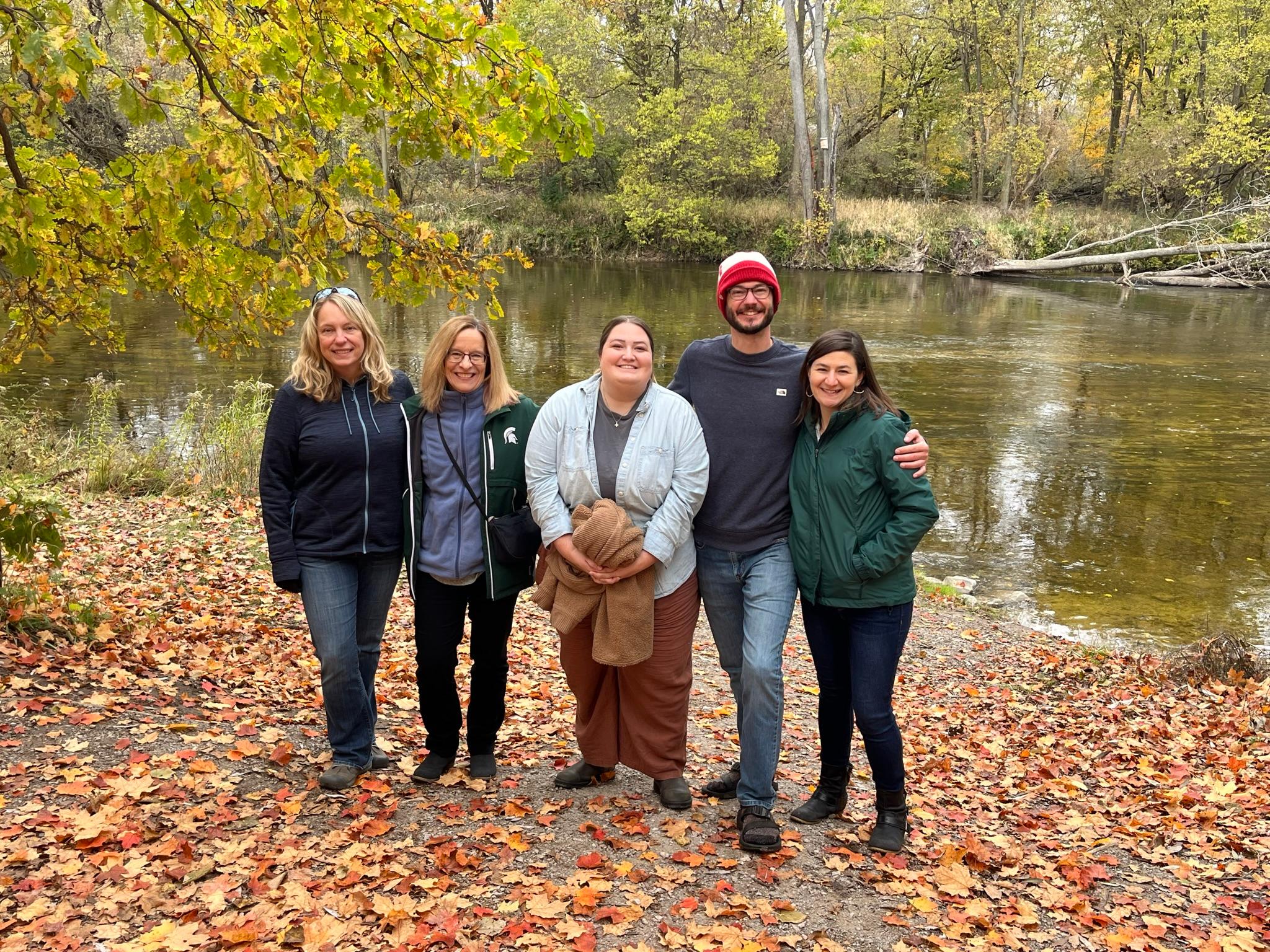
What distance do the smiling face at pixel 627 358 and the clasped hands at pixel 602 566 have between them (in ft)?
2.09

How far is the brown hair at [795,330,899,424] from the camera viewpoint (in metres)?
3.68

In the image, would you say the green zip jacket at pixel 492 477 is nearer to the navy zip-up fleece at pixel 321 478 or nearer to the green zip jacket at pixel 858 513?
the navy zip-up fleece at pixel 321 478

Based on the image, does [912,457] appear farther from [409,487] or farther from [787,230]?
[787,230]

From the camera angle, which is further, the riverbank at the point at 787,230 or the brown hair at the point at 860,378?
the riverbank at the point at 787,230

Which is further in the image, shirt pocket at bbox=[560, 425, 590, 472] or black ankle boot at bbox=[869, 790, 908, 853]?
black ankle boot at bbox=[869, 790, 908, 853]

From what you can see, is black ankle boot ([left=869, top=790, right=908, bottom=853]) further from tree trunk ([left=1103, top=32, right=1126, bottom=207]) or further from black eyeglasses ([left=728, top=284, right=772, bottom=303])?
tree trunk ([left=1103, top=32, right=1126, bottom=207])

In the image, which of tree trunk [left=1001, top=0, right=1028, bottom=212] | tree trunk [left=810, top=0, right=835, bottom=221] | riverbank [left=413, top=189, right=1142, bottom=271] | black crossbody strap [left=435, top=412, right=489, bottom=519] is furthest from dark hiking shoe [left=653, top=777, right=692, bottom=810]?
tree trunk [left=1001, top=0, right=1028, bottom=212]

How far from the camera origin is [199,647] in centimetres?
566

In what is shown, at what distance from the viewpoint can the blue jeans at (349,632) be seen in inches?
155

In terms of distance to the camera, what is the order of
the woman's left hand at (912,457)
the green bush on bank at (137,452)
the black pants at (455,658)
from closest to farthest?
the woman's left hand at (912,457)
the black pants at (455,658)
the green bush on bank at (137,452)

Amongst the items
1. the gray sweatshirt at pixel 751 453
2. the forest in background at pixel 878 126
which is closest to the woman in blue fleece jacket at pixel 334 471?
the gray sweatshirt at pixel 751 453

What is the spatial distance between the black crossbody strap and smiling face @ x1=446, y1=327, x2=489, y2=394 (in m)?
0.15

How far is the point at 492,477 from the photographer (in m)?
3.94

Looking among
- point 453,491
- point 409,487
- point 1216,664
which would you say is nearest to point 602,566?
point 453,491
